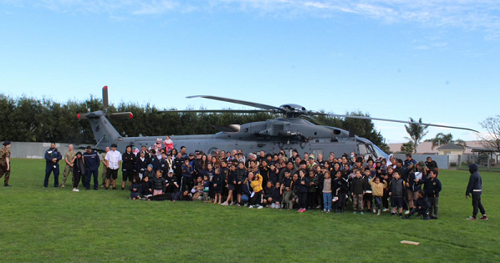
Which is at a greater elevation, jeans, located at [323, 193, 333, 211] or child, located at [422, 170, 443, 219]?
child, located at [422, 170, 443, 219]

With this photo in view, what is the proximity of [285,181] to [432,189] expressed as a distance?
4155 millimetres

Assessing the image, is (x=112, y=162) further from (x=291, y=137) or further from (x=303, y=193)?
(x=303, y=193)

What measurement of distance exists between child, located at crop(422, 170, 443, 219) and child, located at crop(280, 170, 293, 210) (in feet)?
12.4

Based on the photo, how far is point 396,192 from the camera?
36.1ft

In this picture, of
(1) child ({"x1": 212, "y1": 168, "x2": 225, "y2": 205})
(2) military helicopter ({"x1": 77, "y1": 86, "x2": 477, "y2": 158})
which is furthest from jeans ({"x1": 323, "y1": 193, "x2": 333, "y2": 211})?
(2) military helicopter ({"x1": 77, "y1": 86, "x2": 477, "y2": 158})

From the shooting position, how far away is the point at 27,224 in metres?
8.58

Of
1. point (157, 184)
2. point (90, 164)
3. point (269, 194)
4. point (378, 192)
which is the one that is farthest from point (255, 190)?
point (90, 164)

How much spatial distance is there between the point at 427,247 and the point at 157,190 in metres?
8.66

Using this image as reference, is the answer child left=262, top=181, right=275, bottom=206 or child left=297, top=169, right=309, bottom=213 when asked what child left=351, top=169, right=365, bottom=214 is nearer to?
child left=297, top=169, right=309, bottom=213

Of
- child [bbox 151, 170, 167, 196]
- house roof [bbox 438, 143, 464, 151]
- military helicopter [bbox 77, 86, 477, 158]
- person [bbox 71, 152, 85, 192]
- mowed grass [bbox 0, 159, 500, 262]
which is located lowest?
mowed grass [bbox 0, 159, 500, 262]

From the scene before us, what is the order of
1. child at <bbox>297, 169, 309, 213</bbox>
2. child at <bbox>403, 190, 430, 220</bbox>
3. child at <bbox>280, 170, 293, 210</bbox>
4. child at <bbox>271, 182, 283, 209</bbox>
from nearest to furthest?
child at <bbox>403, 190, 430, 220</bbox>
child at <bbox>297, 169, 309, 213</bbox>
child at <bbox>280, 170, 293, 210</bbox>
child at <bbox>271, 182, 283, 209</bbox>

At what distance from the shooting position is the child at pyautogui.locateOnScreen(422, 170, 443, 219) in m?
10.4

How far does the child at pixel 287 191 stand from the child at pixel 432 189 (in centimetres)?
379

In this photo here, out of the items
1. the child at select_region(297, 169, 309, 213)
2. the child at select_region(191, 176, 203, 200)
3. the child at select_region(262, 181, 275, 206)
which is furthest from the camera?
the child at select_region(191, 176, 203, 200)
